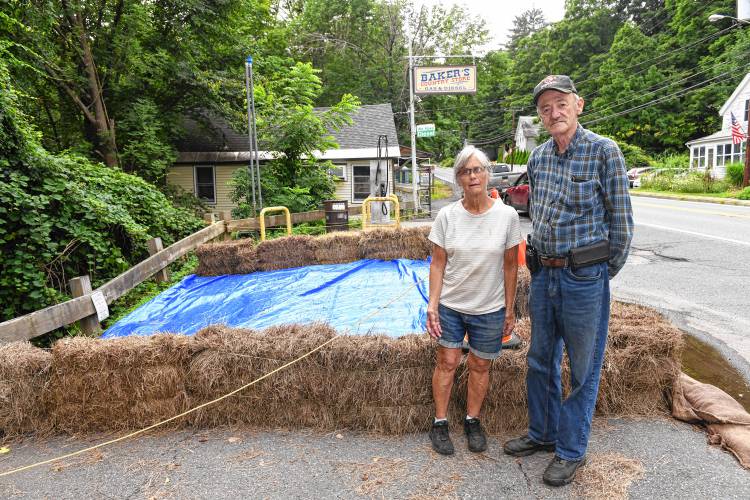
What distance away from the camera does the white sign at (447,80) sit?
17094mm

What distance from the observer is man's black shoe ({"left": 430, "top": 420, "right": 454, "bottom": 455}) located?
106 inches

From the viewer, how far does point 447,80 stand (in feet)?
56.7

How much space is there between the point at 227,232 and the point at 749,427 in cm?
977

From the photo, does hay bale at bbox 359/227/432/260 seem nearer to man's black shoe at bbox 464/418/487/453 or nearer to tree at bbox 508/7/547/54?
man's black shoe at bbox 464/418/487/453

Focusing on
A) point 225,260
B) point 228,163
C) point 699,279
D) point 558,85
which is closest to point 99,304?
point 225,260

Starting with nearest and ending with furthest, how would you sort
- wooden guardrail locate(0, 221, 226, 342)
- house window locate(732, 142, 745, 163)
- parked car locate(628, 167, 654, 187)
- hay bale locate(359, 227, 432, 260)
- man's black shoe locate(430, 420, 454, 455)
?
man's black shoe locate(430, 420, 454, 455), wooden guardrail locate(0, 221, 226, 342), hay bale locate(359, 227, 432, 260), house window locate(732, 142, 745, 163), parked car locate(628, 167, 654, 187)

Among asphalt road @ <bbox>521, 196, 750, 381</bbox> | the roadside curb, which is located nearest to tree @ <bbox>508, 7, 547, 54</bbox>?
the roadside curb

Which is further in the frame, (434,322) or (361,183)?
(361,183)

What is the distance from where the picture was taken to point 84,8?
13.0 metres

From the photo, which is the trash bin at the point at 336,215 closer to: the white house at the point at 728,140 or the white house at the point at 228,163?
the white house at the point at 228,163

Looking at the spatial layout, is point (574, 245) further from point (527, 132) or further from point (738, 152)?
point (527, 132)

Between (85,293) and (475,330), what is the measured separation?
162 inches

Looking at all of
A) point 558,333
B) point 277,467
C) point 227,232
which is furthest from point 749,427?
point 227,232

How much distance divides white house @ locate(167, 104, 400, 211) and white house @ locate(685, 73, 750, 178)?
19585 millimetres
